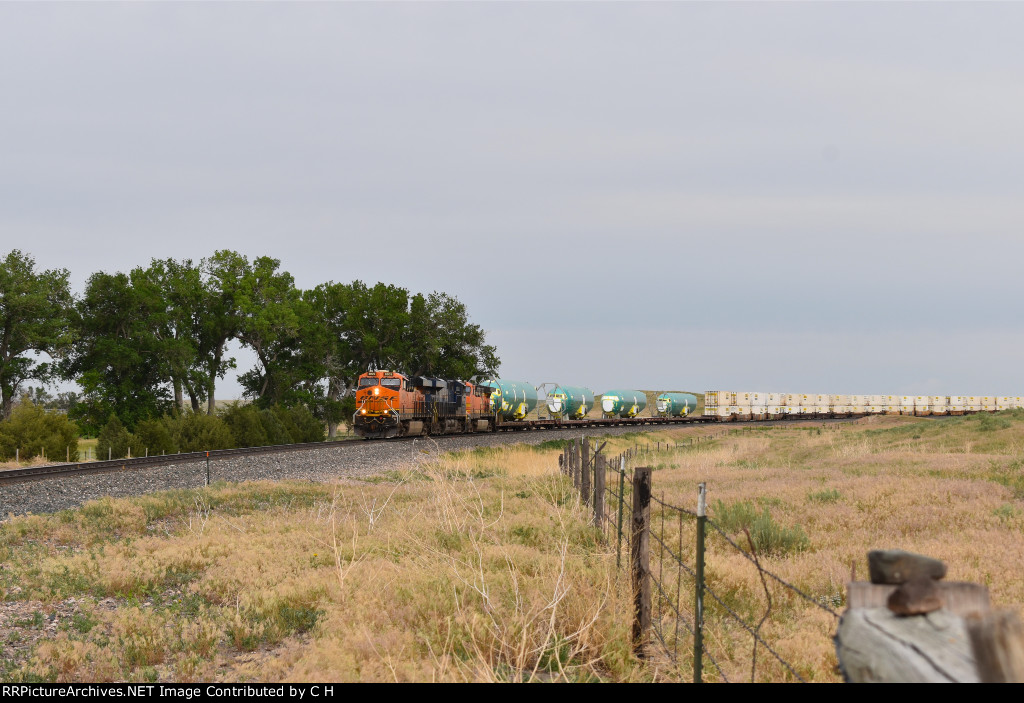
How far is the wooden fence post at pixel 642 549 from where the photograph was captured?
249 inches

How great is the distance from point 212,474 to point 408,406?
21.7m

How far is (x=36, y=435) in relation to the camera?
32.2 m

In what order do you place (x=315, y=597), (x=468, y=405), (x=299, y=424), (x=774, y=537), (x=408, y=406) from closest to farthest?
(x=315, y=597), (x=774, y=537), (x=408, y=406), (x=299, y=424), (x=468, y=405)

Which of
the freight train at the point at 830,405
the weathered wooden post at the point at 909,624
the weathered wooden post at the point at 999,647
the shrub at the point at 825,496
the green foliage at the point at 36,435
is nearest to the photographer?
the weathered wooden post at the point at 999,647

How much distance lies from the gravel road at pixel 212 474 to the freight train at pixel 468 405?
9276 millimetres

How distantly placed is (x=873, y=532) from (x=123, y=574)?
32.6ft

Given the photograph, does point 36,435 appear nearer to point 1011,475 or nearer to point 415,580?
point 415,580

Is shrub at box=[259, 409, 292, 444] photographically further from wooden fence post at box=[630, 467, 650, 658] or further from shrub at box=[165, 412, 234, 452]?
wooden fence post at box=[630, 467, 650, 658]

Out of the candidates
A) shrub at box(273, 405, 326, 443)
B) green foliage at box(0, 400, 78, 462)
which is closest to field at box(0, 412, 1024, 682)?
green foliage at box(0, 400, 78, 462)

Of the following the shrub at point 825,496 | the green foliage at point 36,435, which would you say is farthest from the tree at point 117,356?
the shrub at point 825,496

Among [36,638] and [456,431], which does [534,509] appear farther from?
[456,431]

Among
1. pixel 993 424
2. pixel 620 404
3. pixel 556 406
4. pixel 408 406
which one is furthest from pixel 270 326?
pixel 993 424

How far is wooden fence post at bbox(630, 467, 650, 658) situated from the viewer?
20.8ft

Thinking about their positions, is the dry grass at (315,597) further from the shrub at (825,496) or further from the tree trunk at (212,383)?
the tree trunk at (212,383)
